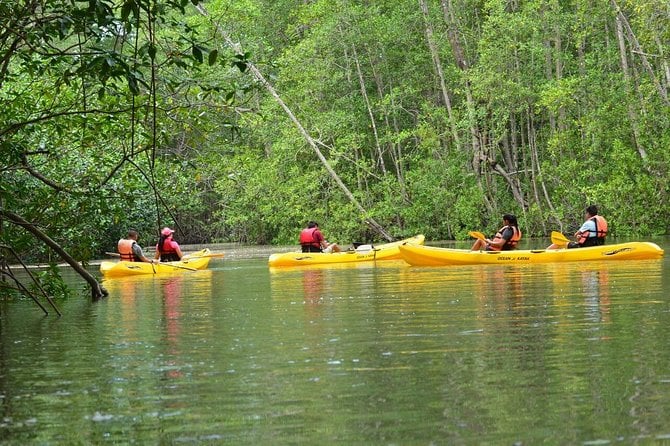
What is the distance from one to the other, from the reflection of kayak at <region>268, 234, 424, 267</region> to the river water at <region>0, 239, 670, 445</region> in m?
9.52

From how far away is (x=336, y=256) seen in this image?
24594 millimetres

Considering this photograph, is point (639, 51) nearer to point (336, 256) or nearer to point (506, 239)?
point (336, 256)

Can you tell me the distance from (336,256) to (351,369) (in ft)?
56.6

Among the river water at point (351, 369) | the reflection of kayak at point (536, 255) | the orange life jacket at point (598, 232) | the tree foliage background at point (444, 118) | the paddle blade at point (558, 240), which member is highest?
the tree foliage background at point (444, 118)

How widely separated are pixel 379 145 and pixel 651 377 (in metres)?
31.8

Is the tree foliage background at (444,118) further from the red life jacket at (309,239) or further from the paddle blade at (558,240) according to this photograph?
the paddle blade at (558,240)

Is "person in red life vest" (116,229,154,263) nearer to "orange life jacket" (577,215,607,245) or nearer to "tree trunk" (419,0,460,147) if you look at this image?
"orange life jacket" (577,215,607,245)

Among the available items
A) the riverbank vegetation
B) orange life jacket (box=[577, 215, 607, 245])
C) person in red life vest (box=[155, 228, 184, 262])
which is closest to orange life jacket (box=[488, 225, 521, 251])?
orange life jacket (box=[577, 215, 607, 245])

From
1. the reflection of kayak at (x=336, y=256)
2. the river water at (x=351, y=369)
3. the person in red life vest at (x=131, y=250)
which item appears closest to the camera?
the river water at (x=351, y=369)

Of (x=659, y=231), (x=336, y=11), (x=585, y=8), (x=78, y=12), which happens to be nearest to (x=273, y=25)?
(x=336, y=11)

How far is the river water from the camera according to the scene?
5453 mm

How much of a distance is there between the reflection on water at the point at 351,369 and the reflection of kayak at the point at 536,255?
635 centimetres

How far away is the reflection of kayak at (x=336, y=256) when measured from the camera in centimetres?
2369

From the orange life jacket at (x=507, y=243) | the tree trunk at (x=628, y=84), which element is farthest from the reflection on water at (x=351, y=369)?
the tree trunk at (x=628, y=84)
